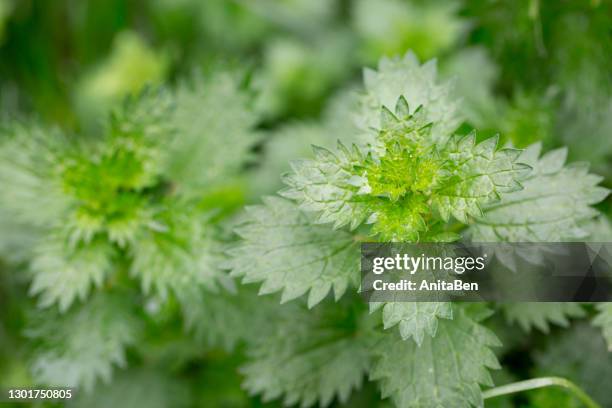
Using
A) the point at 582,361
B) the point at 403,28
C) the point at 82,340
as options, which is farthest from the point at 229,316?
the point at 403,28

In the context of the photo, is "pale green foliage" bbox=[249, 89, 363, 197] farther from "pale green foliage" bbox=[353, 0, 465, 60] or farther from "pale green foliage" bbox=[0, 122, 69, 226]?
"pale green foliage" bbox=[0, 122, 69, 226]

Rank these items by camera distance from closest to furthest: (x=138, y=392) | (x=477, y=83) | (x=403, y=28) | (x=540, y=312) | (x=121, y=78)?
(x=540, y=312), (x=138, y=392), (x=477, y=83), (x=403, y=28), (x=121, y=78)

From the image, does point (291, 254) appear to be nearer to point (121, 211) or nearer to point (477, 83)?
point (121, 211)

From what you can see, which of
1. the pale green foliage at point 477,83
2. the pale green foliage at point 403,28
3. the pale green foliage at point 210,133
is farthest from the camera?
the pale green foliage at point 403,28

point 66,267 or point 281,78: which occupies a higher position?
point 281,78

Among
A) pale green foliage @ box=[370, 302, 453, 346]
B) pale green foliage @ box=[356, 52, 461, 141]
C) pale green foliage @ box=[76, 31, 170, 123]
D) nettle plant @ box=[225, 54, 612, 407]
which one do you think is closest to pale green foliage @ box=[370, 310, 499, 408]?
nettle plant @ box=[225, 54, 612, 407]

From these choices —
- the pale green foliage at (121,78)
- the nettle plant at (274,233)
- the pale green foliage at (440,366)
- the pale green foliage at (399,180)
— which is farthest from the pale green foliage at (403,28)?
the pale green foliage at (440,366)

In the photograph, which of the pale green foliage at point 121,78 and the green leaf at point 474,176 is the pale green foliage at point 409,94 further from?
the pale green foliage at point 121,78

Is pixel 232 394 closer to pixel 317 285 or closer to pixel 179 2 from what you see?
pixel 317 285
